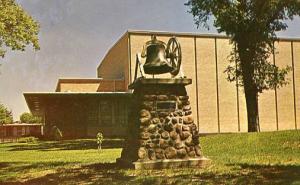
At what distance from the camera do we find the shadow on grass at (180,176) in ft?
34.5

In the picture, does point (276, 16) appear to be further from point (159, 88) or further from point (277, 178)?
point (277, 178)

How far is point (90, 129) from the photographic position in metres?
43.7

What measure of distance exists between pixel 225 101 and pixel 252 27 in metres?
23.2

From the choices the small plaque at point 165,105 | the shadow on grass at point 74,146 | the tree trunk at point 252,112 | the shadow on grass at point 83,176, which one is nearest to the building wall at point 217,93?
the shadow on grass at point 74,146

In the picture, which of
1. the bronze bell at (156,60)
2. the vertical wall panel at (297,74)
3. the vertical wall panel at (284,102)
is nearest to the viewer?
the bronze bell at (156,60)

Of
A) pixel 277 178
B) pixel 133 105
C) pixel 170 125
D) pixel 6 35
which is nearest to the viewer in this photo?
pixel 277 178

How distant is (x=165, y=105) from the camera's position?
1359 centimetres

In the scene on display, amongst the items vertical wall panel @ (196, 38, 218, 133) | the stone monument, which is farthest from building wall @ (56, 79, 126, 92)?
the stone monument

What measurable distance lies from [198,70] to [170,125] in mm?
37725

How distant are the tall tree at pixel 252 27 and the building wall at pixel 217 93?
1924 cm

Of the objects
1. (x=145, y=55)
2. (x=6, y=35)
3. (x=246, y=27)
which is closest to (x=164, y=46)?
(x=145, y=55)

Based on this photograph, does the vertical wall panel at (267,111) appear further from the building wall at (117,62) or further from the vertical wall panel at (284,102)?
the building wall at (117,62)

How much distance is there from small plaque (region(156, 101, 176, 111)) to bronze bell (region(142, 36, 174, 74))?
1141mm

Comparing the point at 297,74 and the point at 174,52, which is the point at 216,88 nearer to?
the point at 297,74
